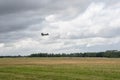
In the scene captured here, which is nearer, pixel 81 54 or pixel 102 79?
pixel 102 79

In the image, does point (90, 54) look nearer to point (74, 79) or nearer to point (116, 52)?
point (116, 52)

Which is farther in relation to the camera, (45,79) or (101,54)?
(101,54)

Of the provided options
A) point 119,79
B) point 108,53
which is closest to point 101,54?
point 108,53

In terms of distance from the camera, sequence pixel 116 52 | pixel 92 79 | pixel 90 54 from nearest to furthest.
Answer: pixel 92 79, pixel 116 52, pixel 90 54

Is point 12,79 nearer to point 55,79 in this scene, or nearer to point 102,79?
point 55,79

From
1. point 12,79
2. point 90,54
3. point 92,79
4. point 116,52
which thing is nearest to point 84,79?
point 92,79

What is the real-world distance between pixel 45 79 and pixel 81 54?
169709 millimetres

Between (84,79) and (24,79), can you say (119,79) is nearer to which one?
(84,79)

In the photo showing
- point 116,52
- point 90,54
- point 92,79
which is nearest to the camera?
point 92,79

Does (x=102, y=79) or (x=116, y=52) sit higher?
(x=116, y=52)

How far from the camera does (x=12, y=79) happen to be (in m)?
31.5

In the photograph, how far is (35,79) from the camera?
30953 mm

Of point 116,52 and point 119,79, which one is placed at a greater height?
point 116,52

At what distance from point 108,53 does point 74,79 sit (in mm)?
146657
